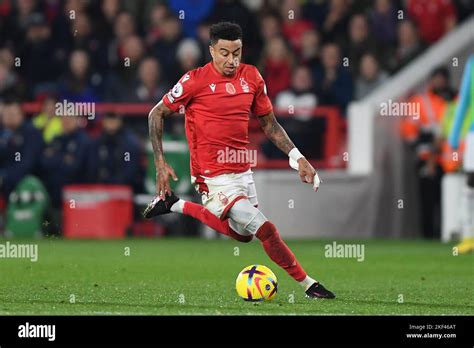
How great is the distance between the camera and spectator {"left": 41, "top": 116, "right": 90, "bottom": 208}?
60.4 ft

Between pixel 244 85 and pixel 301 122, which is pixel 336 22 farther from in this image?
pixel 244 85

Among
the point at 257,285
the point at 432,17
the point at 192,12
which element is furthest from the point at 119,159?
the point at 257,285

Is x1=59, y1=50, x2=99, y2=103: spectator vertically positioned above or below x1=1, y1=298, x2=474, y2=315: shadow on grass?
above

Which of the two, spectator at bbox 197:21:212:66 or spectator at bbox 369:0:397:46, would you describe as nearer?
spectator at bbox 197:21:212:66

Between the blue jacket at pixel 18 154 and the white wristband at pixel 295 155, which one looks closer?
the white wristband at pixel 295 155

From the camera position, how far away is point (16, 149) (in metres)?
18.5

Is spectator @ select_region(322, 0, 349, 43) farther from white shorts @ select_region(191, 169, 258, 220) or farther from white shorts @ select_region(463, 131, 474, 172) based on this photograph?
white shorts @ select_region(191, 169, 258, 220)

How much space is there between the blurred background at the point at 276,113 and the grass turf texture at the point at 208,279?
931 mm

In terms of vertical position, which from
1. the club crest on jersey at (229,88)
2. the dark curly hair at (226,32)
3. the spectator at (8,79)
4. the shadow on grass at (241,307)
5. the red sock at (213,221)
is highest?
the spectator at (8,79)

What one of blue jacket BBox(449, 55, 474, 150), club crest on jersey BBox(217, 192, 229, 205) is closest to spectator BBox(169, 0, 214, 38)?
blue jacket BBox(449, 55, 474, 150)

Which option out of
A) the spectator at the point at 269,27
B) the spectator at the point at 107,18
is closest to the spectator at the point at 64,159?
the spectator at the point at 107,18

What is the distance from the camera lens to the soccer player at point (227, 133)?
10.2 meters

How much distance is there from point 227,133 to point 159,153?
1.98 ft

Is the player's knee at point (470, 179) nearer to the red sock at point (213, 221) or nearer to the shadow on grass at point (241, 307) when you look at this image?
the red sock at point (213, 221)
